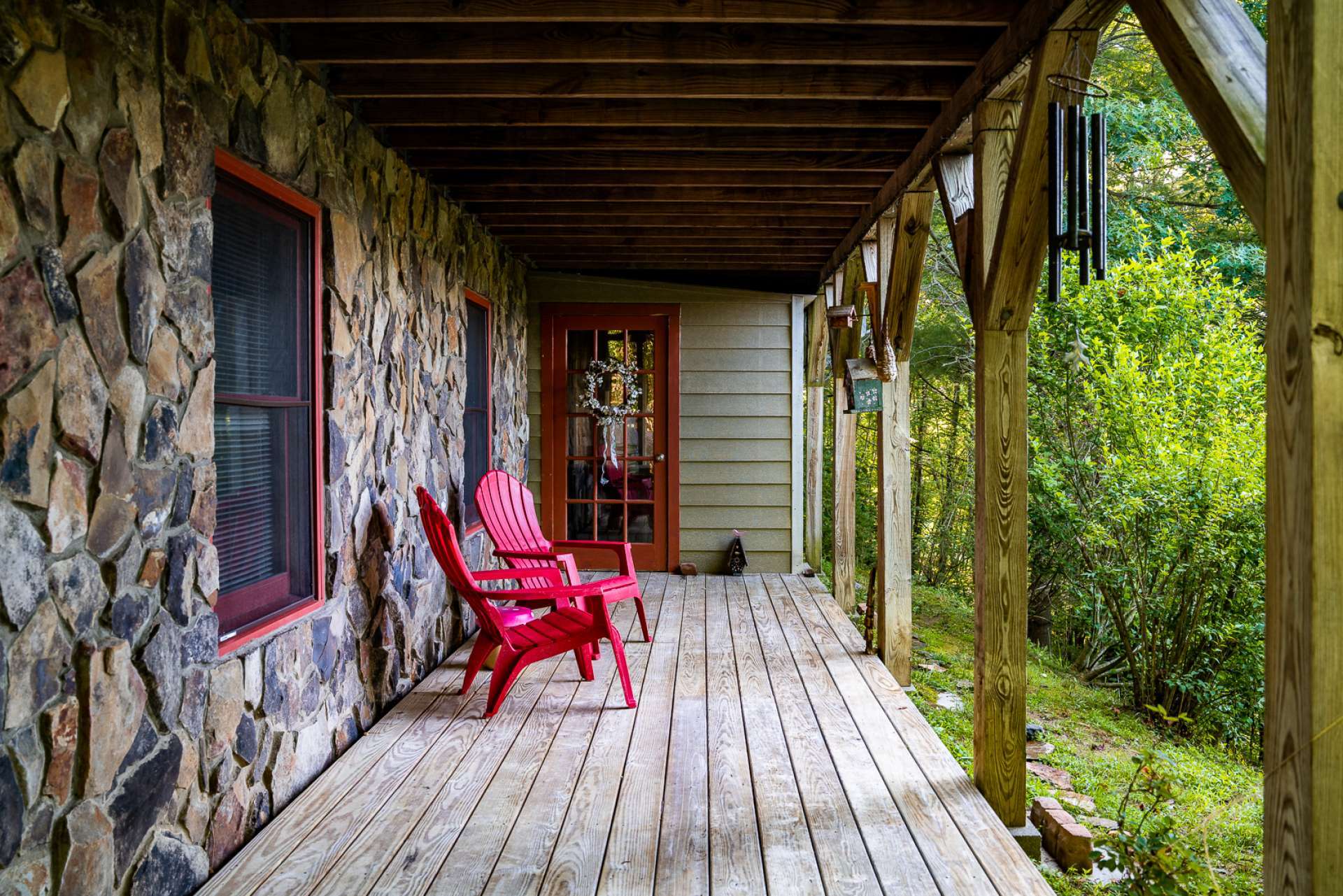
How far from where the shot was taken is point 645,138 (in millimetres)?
3932

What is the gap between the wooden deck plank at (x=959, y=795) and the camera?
229 cm

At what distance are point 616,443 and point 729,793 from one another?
15.3ft

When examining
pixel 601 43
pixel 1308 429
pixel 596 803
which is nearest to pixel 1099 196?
pixel 1308 429

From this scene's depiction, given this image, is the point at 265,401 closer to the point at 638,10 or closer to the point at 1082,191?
the point at 638,10

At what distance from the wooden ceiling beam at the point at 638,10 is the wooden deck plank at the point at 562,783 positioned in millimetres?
2299

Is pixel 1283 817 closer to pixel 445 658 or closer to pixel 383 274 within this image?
pixel 383 274

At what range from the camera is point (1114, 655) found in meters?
7.23

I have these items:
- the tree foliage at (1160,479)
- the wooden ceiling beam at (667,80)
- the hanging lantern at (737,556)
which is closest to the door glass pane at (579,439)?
the hanging lantern at (737,556)

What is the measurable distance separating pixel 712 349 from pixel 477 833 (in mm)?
5198

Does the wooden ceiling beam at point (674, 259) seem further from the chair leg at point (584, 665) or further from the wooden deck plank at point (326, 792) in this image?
the wooden deck plank at point (326, 792)

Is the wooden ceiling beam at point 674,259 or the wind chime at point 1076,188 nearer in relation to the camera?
the wind chime at point 1076,188

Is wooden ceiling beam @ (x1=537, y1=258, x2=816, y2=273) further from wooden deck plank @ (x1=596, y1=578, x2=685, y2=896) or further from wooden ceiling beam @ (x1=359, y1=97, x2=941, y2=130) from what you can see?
wooden deck plank @ (x1=596, y1=578, x2=685, y2=896)

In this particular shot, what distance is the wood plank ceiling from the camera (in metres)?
2.63

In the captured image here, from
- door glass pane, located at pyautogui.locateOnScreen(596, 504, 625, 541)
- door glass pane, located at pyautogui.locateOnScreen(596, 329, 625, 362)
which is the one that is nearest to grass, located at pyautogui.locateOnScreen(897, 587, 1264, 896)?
door glass pane, located at pyautogui.locateOnScreen(596, 504, 625, 541)
